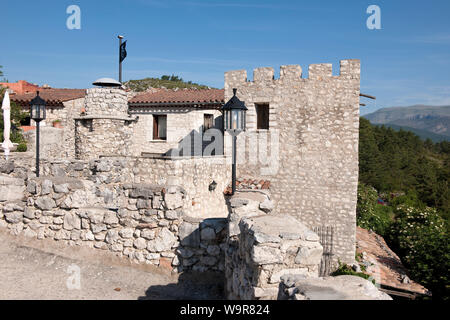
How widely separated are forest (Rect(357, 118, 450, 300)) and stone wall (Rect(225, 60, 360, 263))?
3325 millimetres

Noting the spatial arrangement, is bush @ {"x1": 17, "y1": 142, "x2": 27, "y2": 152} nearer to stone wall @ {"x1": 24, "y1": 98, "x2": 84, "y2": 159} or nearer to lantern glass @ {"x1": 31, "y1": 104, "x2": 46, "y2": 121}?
stone wall @ {"x1": 24, "y1": 98, "x2": 84, "y2": 159}

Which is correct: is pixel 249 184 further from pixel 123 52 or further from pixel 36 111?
pixel 123 52

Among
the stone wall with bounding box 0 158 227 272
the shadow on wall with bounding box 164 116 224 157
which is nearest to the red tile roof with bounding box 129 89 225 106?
the shadow on wall with bounding box 164 116 224 157

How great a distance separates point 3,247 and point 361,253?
11570 millimetres

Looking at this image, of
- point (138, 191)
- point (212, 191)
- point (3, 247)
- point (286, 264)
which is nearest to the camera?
point (286, 264)

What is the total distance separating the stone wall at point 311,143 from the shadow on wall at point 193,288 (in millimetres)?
6521

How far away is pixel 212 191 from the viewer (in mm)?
11039

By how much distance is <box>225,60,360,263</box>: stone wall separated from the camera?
1099cm

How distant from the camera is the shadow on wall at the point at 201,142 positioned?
1463cm

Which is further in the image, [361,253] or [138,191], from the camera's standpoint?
[361,253]

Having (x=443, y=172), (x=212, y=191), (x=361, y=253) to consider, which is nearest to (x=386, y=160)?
(x=443, y=172)

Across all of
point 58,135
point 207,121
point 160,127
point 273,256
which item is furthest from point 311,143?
point 58,135

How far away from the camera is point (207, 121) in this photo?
15.6 meters
